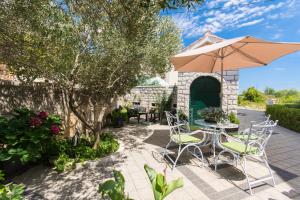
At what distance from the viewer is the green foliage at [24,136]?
3535 mm

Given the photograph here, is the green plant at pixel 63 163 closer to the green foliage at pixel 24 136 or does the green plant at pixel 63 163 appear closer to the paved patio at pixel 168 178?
the paved patio at pixel 168 178

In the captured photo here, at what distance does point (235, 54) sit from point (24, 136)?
18.2 feet

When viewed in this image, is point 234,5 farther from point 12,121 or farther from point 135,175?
point 12,121

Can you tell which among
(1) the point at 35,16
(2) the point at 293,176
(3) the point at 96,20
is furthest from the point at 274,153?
(1) the point at 35,16

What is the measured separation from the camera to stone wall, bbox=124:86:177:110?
11.6m

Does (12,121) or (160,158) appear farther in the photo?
(160,158)

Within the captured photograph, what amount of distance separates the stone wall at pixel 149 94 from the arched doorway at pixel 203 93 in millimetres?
1465

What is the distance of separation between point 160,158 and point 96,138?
6.29 feet

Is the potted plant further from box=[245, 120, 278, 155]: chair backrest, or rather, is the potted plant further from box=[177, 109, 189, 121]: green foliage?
box=[245, 120, 278, 155]: chair backrest

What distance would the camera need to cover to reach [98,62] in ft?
14.4

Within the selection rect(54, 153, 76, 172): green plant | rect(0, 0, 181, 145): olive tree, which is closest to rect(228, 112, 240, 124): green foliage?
rect(0, 0, 181, 145): olive tree

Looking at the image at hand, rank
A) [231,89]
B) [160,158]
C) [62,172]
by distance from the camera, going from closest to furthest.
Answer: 1. [62,172]
2. [160,158]
3. [231,89]

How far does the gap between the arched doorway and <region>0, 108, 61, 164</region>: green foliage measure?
286 inches

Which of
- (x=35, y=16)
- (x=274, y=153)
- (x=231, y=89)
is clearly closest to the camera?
(x=35, y=16)
